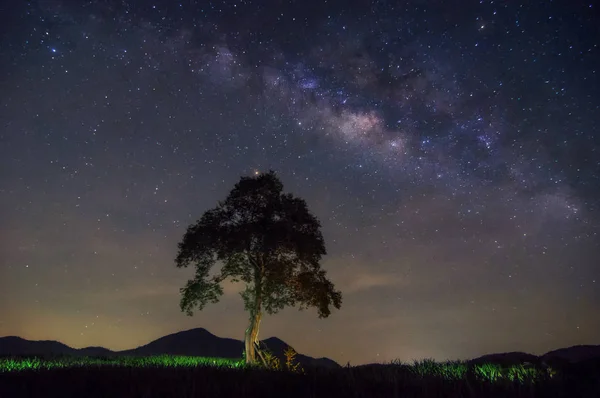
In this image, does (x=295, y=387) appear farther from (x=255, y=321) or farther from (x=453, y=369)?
(x=255, y=321)

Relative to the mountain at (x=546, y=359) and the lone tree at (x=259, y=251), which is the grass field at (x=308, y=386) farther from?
the lone tree at (x=259, y=251)

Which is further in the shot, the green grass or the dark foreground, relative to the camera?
the green grass

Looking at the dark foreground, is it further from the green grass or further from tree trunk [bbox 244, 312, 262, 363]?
tree trunk [bbox 244, 312, 262, 363]

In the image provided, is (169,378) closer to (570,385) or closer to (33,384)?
(33,384)

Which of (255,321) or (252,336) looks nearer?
(252,336)

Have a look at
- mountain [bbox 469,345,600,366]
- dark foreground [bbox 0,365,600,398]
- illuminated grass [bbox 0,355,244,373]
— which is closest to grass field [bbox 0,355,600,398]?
dark foreground [bbox 0,365,600,398]

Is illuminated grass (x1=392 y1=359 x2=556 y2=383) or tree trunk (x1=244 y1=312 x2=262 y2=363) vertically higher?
tree trunk (x1=244 y1=312 x2=262 y2=363)

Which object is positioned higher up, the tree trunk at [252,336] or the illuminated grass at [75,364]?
the tree trunk at [252,336]

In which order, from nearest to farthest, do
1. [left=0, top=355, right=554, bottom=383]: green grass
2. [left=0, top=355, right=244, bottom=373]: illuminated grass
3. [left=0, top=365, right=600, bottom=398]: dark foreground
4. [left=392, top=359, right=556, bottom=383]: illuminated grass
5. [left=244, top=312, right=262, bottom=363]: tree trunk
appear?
[left=0, top=365, right=600, bottom=398]: dark foreground, [left=392, top=359, right=556, bottom=383]: illuminated grass, [left=0, top=355, right=554, bottom=383]: green grass, [left=0, top=355, right=244, bottom=373]: illuminated grass, [left=244, top=312, right=262, bottom=363]: tree trunk

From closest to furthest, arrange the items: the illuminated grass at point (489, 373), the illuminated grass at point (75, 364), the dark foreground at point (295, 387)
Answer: the dark foreground at point (295, 387) → the illuminated grass at point (489, 373) → the illuminated grass at point (75, 364)

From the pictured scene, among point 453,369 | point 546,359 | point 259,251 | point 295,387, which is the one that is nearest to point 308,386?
point 295,387

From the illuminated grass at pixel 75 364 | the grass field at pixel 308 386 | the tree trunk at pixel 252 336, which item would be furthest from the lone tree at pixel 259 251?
the grass field at pixel 308 386

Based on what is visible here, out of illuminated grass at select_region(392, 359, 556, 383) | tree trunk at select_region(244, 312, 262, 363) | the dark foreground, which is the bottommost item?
the dark foreground

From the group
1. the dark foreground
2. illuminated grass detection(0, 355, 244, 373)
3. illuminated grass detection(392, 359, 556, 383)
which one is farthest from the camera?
illuminated grass detection(0, 355, 244, 373)
